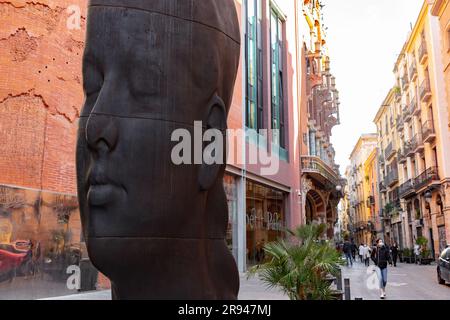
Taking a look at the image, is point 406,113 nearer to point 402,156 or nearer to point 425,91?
point 402,156

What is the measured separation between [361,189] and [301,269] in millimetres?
77314

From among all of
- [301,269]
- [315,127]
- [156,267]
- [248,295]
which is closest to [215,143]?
[156,267]

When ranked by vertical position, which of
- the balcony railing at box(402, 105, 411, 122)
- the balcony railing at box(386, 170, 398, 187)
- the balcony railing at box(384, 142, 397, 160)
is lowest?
the balcony railing at box(386, 170, 398, 187)

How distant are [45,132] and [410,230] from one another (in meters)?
40.3

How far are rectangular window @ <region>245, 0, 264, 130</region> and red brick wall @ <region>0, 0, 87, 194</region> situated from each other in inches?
389

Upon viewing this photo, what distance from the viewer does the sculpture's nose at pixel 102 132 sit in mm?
3516

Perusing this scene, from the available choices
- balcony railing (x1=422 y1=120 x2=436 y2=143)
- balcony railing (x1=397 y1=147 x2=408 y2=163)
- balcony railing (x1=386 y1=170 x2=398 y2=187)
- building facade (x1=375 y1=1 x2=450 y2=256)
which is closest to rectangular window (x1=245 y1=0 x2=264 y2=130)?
building facade (x1=375 y1=1 x2=450 y2=256)

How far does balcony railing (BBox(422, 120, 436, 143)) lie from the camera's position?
111 ft

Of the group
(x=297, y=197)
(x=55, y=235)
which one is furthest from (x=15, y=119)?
(x=297, y=197)

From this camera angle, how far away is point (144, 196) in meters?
3.53

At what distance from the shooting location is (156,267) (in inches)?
141

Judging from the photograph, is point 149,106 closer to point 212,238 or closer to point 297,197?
point 212,238

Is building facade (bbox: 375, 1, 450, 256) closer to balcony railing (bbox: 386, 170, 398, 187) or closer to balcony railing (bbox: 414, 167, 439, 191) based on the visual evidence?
balcony railing (bbox: 414, 167, 439, 191)

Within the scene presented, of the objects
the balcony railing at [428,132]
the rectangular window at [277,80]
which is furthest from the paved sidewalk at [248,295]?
the balcony railing at [428,132]
